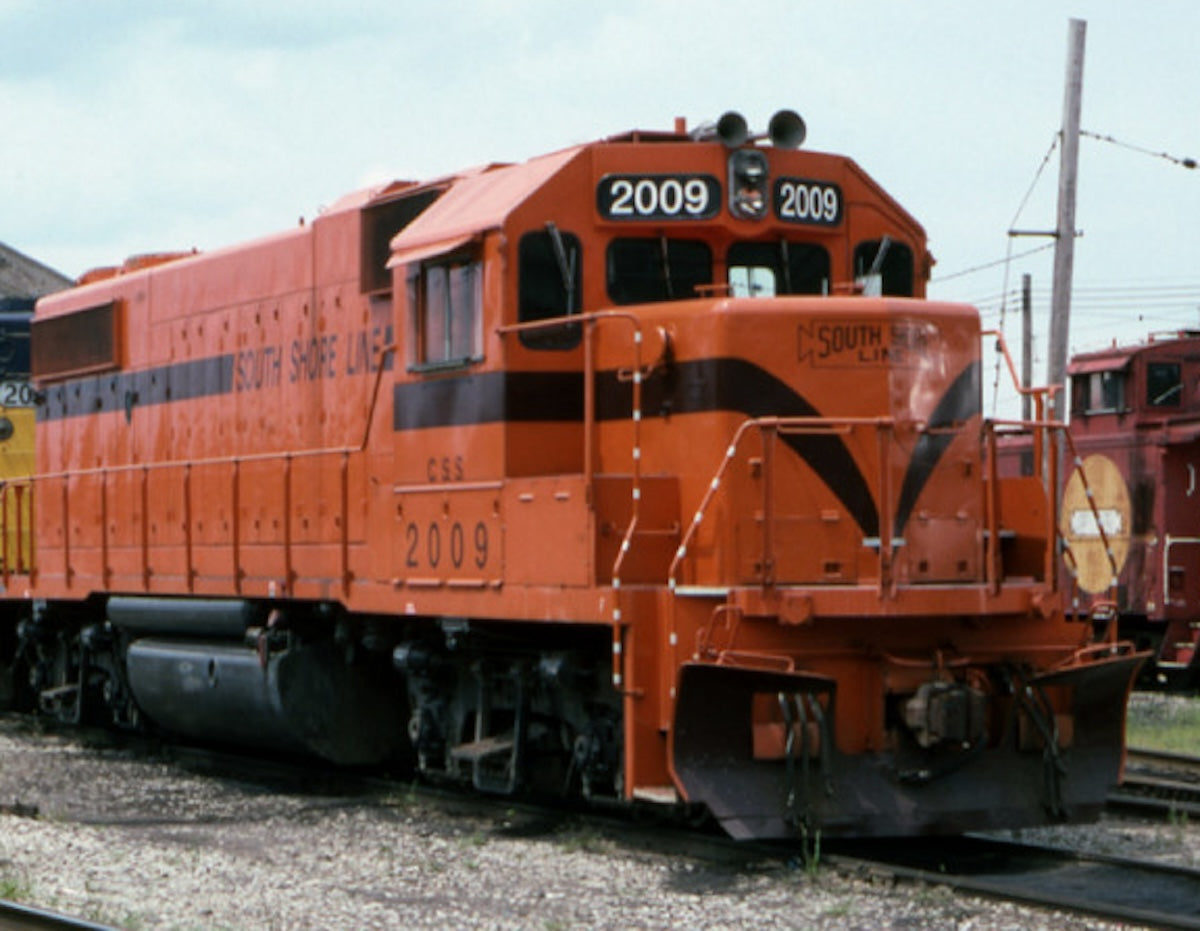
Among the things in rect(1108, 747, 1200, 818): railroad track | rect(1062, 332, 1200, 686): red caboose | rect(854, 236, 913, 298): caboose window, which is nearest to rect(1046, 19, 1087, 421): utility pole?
rect(1062, 332, 1200, 686): red caboose

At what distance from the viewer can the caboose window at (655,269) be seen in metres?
10.4

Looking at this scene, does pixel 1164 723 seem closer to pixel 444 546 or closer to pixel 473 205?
pixel 444 546

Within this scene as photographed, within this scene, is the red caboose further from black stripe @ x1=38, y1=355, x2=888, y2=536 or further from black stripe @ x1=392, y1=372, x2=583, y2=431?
black stripe @ x1=392, y1=372, x2=583, y2=431

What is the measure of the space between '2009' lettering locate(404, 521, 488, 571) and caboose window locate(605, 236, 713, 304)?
1.46m

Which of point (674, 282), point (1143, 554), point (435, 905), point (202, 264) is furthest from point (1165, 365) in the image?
point (435, 905)

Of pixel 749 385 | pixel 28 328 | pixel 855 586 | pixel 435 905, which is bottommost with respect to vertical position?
pixel 435 905

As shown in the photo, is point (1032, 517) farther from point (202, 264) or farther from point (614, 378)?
point (202, 264)

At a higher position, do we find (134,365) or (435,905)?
(134,365)

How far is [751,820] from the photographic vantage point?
9102 mm

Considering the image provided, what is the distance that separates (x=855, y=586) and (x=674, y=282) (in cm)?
197

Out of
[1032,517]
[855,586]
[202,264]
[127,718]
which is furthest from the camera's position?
[127,718]

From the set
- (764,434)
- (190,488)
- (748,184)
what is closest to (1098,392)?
(190,488)

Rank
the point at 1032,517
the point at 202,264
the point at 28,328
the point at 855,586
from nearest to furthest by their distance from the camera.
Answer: the point at 855,586
the point at 1032,517
the point at 202,264
the point at 28,328

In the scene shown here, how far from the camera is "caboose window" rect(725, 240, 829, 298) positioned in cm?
1057
